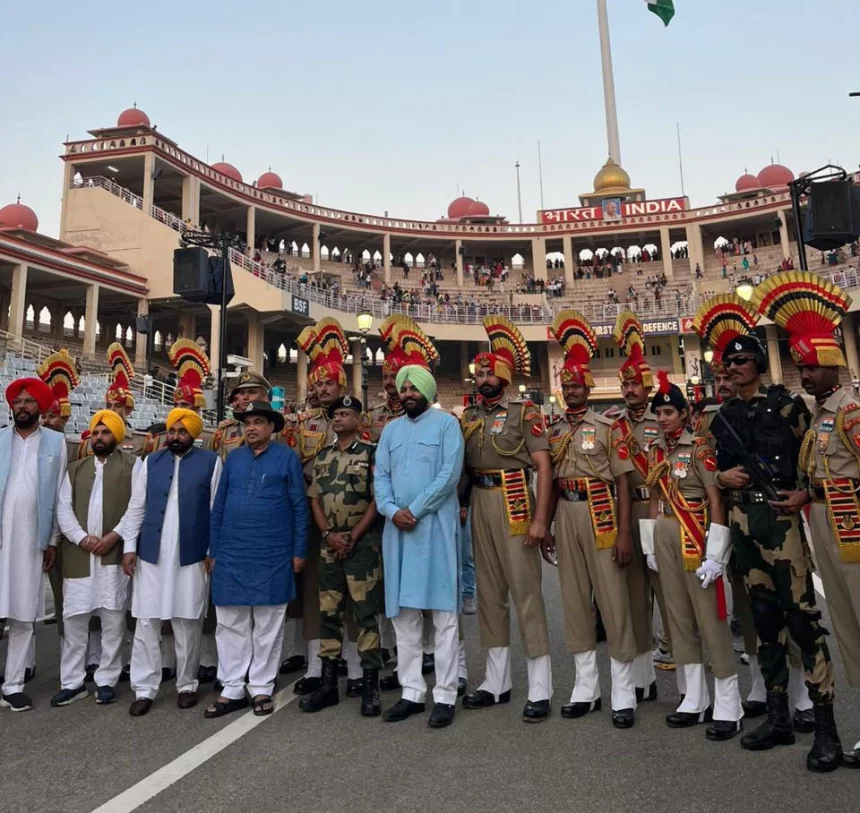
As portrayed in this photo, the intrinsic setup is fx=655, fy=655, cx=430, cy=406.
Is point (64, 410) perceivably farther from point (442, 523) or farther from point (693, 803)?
point (693, 803)

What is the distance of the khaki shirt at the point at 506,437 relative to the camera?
4.11m

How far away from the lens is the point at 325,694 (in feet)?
13.0

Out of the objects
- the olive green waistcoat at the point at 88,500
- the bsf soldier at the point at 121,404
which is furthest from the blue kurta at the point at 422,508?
the bsf soldier at the point at 121,404

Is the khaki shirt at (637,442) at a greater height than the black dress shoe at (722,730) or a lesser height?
greater

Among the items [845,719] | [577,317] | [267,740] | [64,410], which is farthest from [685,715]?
[64,410]

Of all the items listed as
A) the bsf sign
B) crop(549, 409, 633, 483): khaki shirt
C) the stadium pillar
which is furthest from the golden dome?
crop(549, 409, 633, 483): khaki shirt

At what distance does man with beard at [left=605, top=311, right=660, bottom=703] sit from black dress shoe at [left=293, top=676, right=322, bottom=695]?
2.04m

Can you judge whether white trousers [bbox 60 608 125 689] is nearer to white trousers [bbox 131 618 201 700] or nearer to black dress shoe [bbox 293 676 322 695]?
white trousers [bbox 131 618 201 700]

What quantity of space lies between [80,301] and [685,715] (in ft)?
102

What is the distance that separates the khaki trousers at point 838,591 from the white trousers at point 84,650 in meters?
4.21

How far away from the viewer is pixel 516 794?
2.79 m

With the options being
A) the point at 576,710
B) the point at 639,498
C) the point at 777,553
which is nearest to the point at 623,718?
the point at 576,710

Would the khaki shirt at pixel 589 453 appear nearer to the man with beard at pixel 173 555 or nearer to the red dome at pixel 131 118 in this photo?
the man with beard at pixel 173 555

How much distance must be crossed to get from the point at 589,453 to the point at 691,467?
1.94 ft
